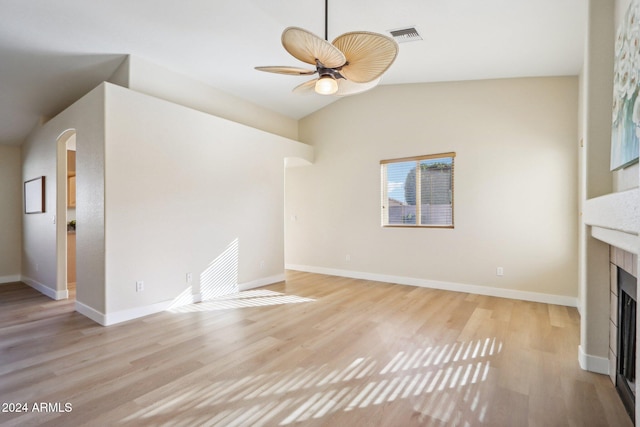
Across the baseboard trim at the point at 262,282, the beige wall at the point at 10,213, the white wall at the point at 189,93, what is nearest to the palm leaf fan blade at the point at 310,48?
the white wall at the point at 189,93

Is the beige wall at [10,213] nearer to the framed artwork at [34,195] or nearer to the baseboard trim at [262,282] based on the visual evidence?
the framed artwork at [34,195]

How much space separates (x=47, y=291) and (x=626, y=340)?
22.3 ft

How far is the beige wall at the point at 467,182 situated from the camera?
4.00 metres

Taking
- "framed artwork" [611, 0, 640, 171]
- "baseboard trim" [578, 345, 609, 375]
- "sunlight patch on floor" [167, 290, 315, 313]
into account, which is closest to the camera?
"framed artwork" [611, 0, 640, 171]

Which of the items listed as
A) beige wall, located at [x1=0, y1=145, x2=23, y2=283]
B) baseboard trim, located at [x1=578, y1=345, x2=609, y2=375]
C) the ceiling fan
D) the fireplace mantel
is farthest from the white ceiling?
baseboard trim, located at [x1=578, y1=345, x2=609, y2=375]

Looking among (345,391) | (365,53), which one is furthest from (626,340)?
(365,53)

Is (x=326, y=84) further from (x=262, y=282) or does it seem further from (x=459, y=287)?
(x=459, y=287)

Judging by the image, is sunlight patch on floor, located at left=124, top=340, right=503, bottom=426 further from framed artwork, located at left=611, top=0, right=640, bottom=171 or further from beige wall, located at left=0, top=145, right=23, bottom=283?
beige wall, located at left=0, top=145, right=23, bottom=283

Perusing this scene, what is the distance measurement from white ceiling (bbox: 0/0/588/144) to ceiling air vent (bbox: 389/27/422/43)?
0.26ft

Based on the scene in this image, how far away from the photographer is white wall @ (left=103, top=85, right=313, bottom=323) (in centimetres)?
334

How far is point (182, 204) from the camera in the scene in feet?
13.0

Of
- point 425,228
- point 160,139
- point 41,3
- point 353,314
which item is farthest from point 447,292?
point 41,3

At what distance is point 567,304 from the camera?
156 inches

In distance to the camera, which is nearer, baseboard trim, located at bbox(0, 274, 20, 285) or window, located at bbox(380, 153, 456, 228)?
window, located at bbox(380, 153, 456, 228)
